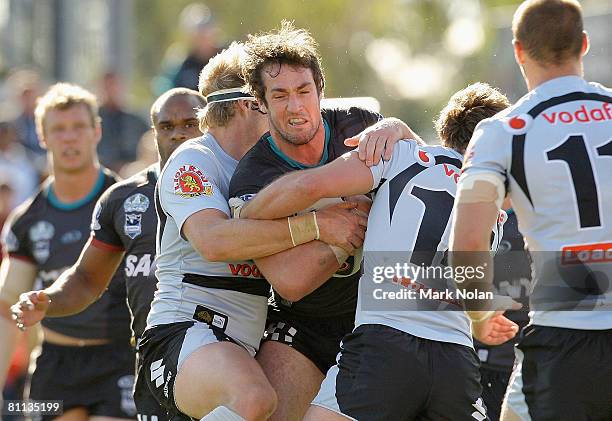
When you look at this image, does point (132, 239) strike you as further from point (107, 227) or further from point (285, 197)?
point (285, 197)

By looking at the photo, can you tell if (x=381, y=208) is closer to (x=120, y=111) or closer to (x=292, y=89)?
(x=292, y=89)

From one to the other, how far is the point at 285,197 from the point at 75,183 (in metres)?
3.60

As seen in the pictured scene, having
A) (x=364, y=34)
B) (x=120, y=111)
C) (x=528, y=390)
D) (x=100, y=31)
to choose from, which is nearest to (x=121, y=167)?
(x=120, y=111)

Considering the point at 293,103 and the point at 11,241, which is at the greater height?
the point at 293,103

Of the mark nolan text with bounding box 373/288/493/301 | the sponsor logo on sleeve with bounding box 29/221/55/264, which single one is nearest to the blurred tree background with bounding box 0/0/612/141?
the sponsor logo on sleeve with bounding box 29/221/55/264

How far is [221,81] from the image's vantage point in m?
6.16

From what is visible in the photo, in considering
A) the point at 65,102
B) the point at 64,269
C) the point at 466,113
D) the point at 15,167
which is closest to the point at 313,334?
the point at 466,113

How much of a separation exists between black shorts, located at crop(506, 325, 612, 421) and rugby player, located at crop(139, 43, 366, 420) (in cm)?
106

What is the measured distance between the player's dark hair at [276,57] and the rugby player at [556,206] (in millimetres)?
1213

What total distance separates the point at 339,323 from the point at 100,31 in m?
14.8

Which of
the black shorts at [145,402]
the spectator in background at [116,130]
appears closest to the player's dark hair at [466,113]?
the black shorts at [145,402]

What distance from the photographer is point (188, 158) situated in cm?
569

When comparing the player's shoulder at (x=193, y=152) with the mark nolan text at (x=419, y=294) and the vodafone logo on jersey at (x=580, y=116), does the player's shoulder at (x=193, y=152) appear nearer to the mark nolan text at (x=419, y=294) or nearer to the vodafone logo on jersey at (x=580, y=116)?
the mark nolan text at (x=419, y=294)

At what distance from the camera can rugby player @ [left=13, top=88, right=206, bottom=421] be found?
22.4 feet
